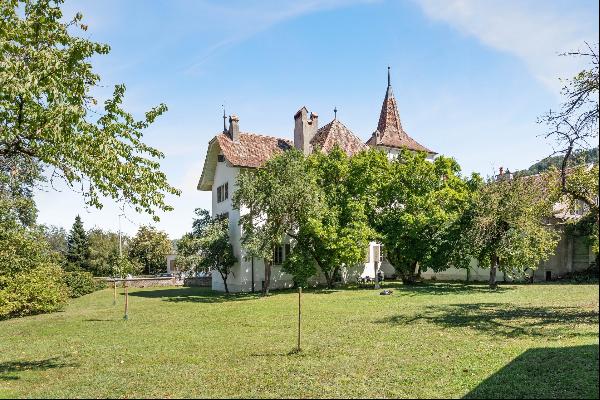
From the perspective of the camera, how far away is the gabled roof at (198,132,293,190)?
31.5m

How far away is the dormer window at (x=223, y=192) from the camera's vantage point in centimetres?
3326

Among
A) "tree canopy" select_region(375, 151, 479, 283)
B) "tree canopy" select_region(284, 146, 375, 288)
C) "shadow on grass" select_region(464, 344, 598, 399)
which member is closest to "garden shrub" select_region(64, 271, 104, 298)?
"tree canopy" select_region(284, 146, 375, 288)

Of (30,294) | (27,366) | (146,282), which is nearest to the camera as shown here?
(27,366)

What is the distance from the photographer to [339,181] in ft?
102

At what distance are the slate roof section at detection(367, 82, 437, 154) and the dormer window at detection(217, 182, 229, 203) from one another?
16.8 meters

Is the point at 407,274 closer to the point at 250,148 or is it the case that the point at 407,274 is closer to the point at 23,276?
the point at 250,148

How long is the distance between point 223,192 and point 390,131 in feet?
68.6

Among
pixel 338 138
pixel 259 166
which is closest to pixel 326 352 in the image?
pixel 259 166

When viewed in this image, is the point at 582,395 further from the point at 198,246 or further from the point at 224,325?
the point at 198,246

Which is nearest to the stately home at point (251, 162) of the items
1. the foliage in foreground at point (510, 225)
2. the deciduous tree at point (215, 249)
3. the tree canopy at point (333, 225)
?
the deciduous tree at point (215, 249)

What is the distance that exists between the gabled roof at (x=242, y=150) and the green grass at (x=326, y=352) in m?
13.3

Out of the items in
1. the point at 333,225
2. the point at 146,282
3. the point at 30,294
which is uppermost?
the point at 333,225

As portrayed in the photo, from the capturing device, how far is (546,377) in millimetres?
7969

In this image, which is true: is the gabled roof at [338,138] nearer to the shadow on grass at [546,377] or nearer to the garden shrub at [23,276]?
the garden shrub at [23,276]
